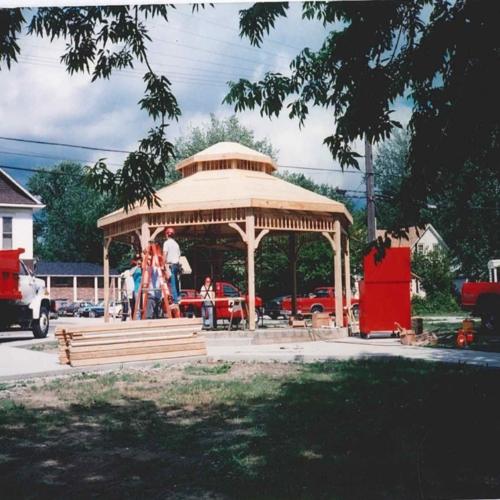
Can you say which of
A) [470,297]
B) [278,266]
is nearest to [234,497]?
[470,297]

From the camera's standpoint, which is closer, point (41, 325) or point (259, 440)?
point (259, 440)

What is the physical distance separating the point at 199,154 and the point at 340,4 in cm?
1183

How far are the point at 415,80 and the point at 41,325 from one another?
1390 centimetres

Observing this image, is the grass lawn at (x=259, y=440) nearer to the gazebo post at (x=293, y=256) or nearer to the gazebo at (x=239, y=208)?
the gazebo at (x=239, y=208)

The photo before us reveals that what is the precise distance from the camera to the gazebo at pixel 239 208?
15055mm

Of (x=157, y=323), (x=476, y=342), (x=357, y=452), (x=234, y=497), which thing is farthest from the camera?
(x=476, y=342)

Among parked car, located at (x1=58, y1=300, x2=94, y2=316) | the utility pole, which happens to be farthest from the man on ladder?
parked car, located at (x1=58, y1=300, x2=94, y2=316)

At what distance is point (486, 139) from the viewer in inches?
225

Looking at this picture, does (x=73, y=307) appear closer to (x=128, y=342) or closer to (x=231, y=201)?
(x=231, y=201)

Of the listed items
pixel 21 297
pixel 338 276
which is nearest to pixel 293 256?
pixel 338 276

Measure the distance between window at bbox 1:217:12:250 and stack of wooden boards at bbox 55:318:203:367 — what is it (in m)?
6.31

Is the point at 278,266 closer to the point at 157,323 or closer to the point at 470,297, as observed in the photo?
the point at 470,297

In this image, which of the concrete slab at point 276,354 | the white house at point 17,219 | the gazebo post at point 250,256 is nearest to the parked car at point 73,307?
the white house at point 17,219

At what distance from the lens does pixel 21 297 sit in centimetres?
1614
